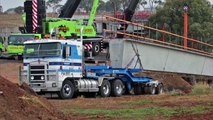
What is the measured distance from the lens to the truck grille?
26.0m

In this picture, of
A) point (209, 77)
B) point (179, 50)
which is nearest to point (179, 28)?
point (209, 77)

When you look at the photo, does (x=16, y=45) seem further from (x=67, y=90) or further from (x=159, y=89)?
(x=67, y=90)

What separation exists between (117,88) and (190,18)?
38195 millimetres

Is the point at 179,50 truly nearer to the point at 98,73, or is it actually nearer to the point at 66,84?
the point at 98,73

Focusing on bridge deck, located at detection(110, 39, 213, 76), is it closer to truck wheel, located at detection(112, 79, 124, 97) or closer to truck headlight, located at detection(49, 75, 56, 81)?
truck wheel, located at detection(112, 79, 124, 97)

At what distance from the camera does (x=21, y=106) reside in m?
12.2

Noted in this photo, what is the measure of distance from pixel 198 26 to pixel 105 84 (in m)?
36.8

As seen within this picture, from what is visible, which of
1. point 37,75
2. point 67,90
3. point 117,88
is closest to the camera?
point 37,75

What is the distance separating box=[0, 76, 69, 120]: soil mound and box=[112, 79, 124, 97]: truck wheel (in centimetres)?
1636

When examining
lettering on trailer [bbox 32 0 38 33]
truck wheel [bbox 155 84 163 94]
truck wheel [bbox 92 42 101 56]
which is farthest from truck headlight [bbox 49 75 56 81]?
lettering on trailer [bbox 32 0 38 33]

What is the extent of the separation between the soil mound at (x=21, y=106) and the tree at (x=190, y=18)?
51.6 m

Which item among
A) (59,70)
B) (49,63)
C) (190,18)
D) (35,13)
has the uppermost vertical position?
(190,18)

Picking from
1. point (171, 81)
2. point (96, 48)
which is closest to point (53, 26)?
point (96, 48)

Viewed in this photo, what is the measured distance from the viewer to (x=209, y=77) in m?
43.4
